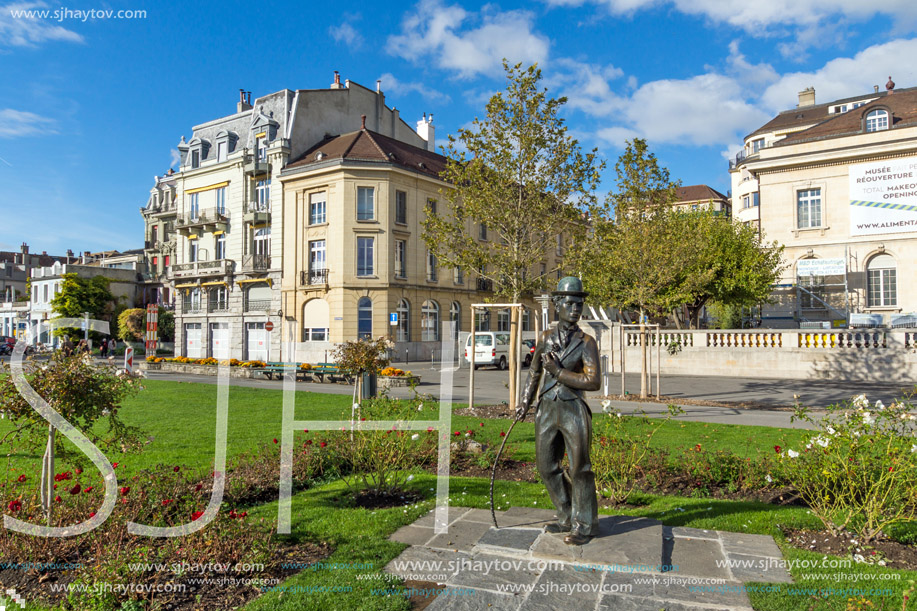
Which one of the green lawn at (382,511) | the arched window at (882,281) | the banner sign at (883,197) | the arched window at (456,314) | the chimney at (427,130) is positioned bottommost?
the green lawn at (382,511)

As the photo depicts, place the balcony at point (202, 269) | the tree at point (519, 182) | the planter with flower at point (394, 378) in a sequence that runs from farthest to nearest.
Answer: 1. the balcony at point (202, 269)
2. the planter with flower at point (394, 378)
3. the tree at point (519, 182)

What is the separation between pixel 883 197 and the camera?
30.8 metres

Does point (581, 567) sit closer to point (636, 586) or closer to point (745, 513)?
point (636, 586)

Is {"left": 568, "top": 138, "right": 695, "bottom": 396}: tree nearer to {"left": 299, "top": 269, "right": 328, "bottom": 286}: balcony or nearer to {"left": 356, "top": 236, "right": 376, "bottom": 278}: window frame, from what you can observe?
{"left": 356, "top": 236, "right": 376, "bottom": 278}: window frame

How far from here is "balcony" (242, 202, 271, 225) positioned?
3833 cm

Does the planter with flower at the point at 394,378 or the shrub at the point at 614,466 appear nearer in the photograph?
the shrub at the point at 614,466

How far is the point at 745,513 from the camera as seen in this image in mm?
5910

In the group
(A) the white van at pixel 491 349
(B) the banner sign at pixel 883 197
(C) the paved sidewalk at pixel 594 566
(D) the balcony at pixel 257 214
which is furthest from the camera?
(D) the balcony at pixel 257 214

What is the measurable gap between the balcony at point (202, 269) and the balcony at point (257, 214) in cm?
339

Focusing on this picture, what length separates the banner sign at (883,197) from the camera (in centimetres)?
3016

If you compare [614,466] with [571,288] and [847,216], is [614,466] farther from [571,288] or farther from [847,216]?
[847,216]

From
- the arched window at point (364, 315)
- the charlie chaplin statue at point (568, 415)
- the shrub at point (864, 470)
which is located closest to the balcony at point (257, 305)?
the arched window at point (364, 315)

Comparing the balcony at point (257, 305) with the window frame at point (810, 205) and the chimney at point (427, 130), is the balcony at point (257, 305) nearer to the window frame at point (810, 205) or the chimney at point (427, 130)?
the chimney at point (427, 130)

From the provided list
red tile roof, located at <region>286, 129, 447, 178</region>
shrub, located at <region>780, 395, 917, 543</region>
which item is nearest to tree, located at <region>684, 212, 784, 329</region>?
red tile roof, located at <region>286, 129, 447, 178</region>
